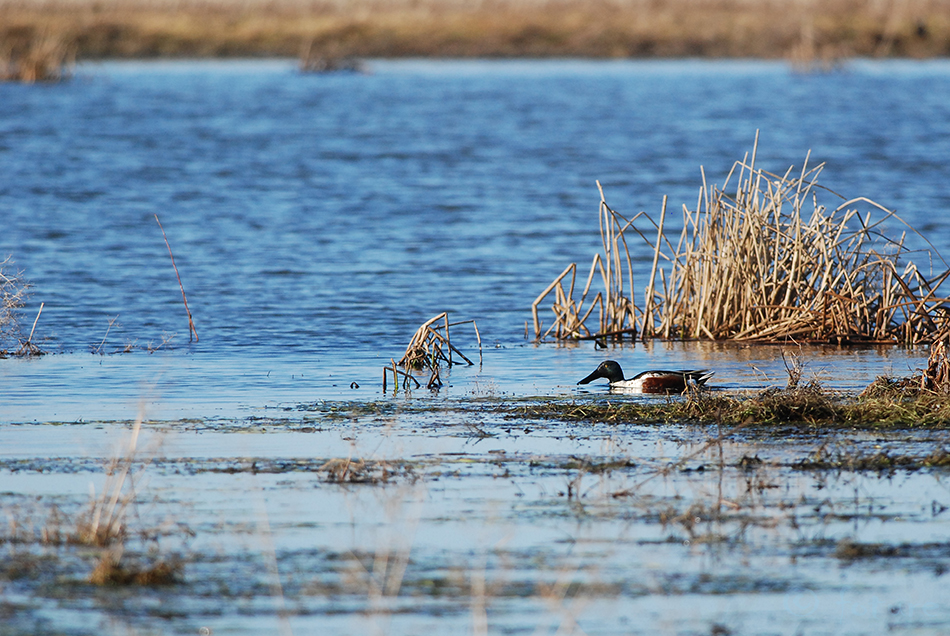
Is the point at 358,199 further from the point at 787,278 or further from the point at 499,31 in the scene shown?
the point at 499,31

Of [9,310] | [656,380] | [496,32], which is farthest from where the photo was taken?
[496,32]

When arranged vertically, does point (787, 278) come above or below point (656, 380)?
above

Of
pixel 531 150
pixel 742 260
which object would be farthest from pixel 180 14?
pixel 742 260

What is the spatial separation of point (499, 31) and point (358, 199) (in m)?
31.3

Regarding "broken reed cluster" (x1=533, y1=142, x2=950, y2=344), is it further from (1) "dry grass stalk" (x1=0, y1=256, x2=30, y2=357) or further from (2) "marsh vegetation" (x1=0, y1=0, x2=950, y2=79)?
(2) "marsh vegetation" (x1=0, y1=0, x2=950, y2=79)

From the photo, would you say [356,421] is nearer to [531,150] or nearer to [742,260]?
[742,260]

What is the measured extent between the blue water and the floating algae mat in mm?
1727

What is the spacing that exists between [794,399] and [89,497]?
12.6ft

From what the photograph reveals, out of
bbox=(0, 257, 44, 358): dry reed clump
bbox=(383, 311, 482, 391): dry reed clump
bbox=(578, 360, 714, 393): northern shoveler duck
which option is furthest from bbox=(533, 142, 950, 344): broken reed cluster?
bbox=(0, 257, 44, 358): dry reed clump

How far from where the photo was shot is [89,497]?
21.9 feet

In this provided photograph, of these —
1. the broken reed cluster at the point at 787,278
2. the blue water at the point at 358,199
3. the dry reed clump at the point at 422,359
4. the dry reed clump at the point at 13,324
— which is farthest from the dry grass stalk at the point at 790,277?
the dry reed clump at the point at 13,324

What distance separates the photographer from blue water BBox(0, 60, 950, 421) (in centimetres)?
1118

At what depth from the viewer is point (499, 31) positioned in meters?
54.0

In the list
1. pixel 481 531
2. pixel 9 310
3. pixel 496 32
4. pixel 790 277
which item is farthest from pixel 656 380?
pixel 496 32
